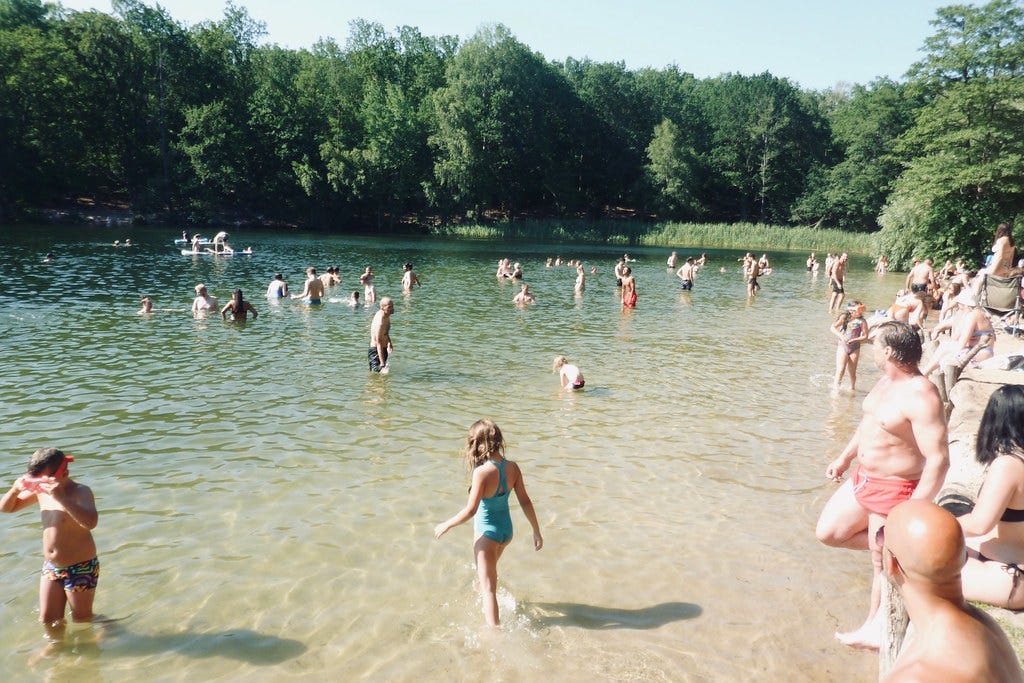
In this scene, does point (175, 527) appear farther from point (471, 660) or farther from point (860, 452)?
point (860, 452)

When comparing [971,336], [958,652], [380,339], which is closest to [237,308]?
[380,339]

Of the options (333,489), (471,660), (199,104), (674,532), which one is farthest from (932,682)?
(199,104)

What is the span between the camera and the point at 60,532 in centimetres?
478

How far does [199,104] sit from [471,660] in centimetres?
8007

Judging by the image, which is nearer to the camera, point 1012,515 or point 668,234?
point 1012,515

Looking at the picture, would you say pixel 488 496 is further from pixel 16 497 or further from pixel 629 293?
pixel 629 293

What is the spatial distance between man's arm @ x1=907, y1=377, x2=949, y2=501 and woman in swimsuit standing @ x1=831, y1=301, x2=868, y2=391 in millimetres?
8011

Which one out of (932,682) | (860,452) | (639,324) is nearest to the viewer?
(932,682)

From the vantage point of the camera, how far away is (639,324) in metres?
19.8

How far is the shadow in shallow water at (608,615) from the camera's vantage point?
Answer: 5.29 m

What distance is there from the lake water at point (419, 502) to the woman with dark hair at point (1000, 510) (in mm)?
997

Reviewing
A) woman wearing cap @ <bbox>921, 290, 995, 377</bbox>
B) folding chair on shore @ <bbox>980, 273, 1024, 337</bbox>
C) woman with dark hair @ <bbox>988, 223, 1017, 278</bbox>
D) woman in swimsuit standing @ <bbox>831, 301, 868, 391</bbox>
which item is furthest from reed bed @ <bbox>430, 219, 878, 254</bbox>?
woman wearing cap @ <bbox>921, 290, 995, 377</bbox>

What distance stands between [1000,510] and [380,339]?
10.4 metres

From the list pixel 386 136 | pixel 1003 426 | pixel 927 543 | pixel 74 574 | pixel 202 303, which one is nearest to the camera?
pixel 927 543
